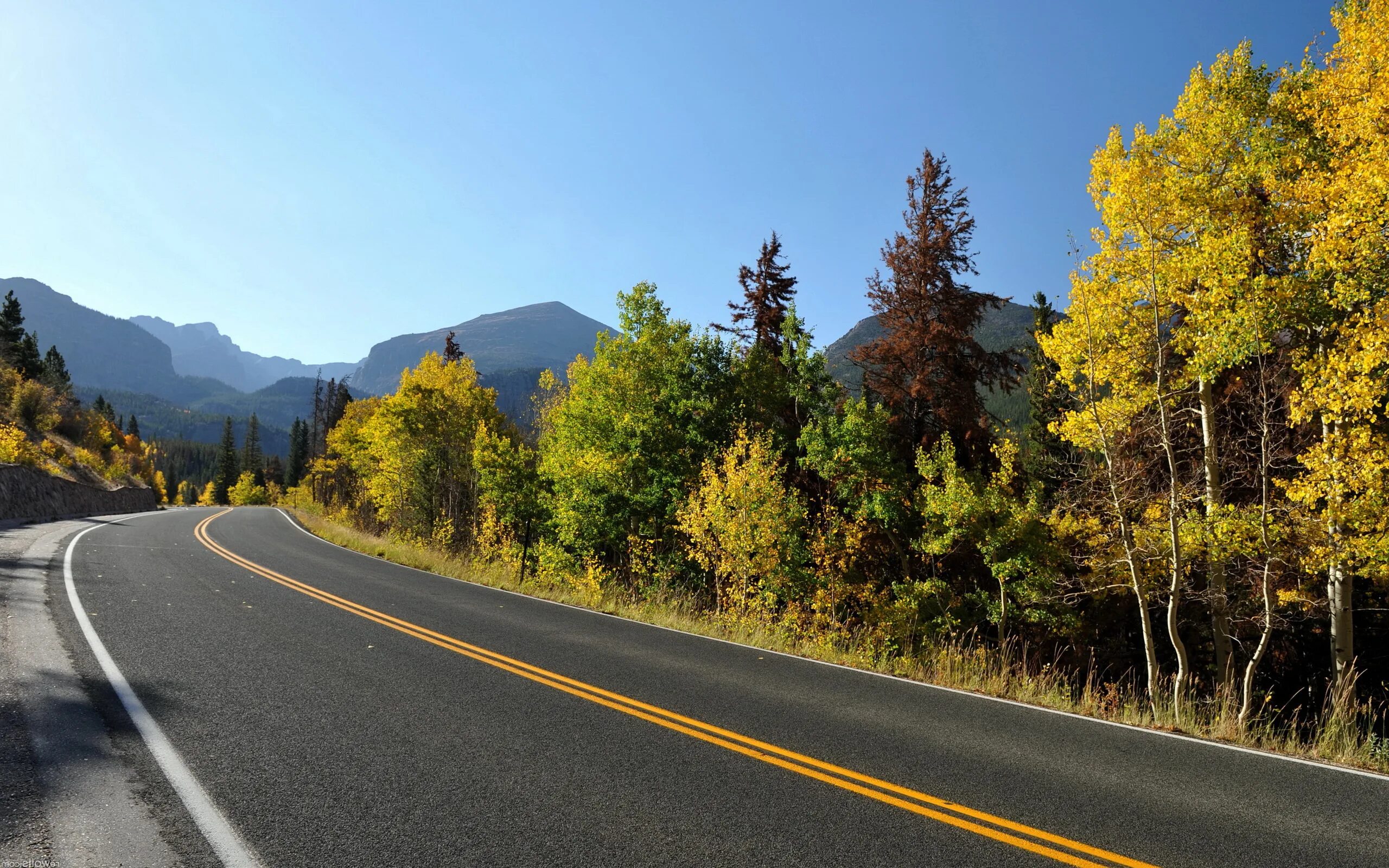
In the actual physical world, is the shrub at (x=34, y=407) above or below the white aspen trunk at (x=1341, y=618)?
above

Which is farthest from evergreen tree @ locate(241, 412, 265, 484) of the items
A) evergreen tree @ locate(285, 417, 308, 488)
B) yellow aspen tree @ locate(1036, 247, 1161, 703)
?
yellow aspen tree @ locate(1036, 247, 1161, 703)

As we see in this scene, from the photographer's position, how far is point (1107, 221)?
11898mm

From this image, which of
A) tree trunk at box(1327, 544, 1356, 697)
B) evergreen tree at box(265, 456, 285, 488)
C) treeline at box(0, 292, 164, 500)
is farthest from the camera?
evergreen tree at box(265, 456, 285, 488)

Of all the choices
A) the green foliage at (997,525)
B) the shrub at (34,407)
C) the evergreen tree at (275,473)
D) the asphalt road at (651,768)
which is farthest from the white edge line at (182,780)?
the evergreen tree at (275,473)

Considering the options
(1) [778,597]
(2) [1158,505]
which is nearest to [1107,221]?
(2) [1158,505]

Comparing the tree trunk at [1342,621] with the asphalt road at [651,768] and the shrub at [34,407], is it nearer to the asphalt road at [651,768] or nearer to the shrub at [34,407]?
the asphalt road at [651,768]

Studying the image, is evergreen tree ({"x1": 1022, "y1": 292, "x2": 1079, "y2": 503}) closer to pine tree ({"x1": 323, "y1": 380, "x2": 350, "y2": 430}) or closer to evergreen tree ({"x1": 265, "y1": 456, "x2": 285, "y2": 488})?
pine tree ({"x1": 323, "y1": 380, "x2": 350, "y2": 430})

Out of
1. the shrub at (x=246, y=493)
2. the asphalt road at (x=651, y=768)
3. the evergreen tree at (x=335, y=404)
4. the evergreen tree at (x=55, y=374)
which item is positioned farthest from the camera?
the shrub at (x=246, y=493)

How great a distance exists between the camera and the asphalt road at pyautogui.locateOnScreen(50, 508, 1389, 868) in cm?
369

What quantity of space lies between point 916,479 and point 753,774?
57.2 feet

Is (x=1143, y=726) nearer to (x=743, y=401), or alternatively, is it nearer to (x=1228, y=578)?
(x=1228, y=578)

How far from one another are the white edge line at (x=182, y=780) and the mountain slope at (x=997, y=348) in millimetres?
16888

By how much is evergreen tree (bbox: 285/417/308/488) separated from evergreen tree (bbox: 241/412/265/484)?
1325cm

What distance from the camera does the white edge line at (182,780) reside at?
3.36 meters
